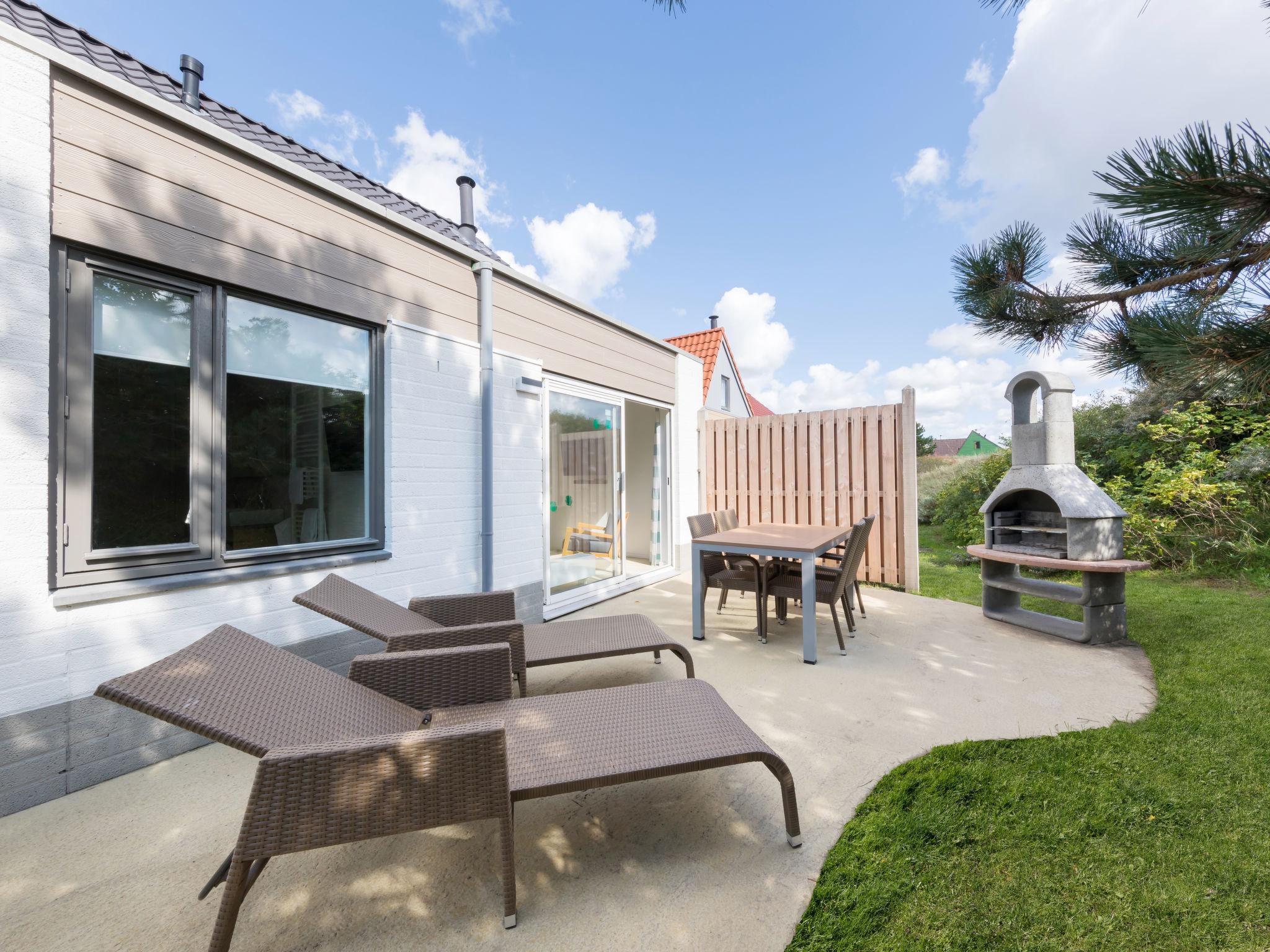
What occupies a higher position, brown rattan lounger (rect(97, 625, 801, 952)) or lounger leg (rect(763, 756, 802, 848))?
brown rattan lounger (rect(97, 625, 801, 952))

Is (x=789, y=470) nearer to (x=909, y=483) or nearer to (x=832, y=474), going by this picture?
(x=832, y=474)

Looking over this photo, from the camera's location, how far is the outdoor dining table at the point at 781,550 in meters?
3.60

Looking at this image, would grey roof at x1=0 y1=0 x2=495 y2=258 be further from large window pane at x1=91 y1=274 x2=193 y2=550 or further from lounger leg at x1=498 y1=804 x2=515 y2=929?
lounger leg at x1=498 y1=804 x2=515 y2=929

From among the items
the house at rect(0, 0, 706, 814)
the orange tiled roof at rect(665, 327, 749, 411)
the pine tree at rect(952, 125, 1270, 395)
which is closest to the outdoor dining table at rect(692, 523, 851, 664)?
the house at rect(0, 0, 706, 814)

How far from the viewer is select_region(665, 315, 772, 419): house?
448 inches

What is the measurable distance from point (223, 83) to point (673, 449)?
573 centimetres

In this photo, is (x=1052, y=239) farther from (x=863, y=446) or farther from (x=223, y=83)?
(x=223, y=83)

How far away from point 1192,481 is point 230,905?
8.85 meters

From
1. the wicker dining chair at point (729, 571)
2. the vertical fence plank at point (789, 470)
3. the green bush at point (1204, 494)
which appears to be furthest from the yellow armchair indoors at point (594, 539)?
the green bush at point (1204, 494)

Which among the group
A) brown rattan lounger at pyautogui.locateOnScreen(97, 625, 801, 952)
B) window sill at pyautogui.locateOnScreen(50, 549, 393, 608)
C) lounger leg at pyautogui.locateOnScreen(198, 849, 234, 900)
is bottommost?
lounger leg at pyautogui.locateOnScreen(198, 849, 234, 900)

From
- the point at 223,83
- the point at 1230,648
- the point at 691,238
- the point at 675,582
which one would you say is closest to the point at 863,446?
the point at 675,582

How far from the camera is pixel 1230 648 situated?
342 cm

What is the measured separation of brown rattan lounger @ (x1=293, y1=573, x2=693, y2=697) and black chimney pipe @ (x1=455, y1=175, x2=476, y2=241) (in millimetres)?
5003

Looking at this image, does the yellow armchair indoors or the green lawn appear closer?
the green lawn
